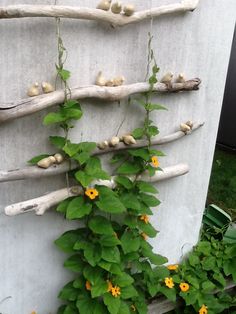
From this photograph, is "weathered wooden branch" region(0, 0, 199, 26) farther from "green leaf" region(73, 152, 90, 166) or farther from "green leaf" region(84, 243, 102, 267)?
"green leaf" region(84, 243, 102, 267)

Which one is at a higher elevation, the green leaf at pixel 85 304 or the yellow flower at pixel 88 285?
the yellow flower at pixel 88 285

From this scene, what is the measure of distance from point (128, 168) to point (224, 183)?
9.03ft

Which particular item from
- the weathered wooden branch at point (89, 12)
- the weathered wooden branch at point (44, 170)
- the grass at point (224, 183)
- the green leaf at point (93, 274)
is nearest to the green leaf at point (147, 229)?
the green leaf at point (93, 274)

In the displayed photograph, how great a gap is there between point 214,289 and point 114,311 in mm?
978

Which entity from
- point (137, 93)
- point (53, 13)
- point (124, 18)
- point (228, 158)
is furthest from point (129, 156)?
point (228, 158)

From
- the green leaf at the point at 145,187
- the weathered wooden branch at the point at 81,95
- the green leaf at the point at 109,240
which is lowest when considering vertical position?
the green leaf at the point at 109,240

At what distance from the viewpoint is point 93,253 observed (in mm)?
2215

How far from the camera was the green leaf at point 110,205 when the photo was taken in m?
2.10

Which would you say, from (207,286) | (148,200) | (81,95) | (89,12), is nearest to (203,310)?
(207,286)

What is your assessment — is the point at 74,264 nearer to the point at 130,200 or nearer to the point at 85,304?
the point at 85,304

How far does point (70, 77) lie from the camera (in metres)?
2.10

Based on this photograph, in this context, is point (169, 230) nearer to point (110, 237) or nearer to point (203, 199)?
point (203, 199)

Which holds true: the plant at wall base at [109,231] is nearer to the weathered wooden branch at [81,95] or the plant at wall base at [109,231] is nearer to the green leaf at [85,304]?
the green leaf at [85,304]

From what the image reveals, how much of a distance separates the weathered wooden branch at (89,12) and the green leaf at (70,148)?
60 cm
